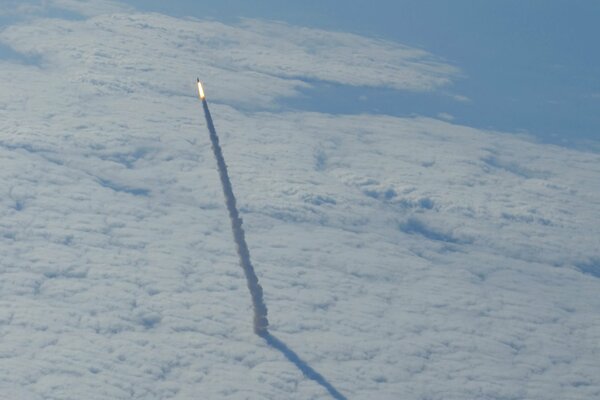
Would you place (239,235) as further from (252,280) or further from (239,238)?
(252,280)

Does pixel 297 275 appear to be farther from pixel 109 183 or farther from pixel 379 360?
pixel 109 183

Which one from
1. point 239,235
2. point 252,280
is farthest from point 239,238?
point 252,280

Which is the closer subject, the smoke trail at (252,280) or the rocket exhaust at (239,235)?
the rocket exhaust at (239,235)

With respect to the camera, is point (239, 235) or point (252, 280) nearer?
point (239, 235)

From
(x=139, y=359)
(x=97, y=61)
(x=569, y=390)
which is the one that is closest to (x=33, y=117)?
(x=97, y=61)

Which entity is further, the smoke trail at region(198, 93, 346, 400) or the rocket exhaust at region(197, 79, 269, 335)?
the smoke trail at region(198, 93, 346, 400)

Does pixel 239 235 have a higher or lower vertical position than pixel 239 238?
higher
